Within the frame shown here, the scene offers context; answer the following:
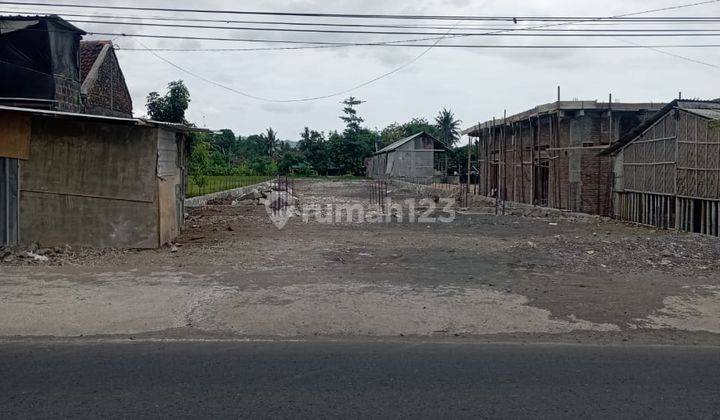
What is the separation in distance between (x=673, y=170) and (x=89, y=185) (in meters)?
15.6

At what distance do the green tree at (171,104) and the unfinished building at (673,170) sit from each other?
56.7 ft

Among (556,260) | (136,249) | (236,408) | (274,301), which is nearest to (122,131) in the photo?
(136,249)

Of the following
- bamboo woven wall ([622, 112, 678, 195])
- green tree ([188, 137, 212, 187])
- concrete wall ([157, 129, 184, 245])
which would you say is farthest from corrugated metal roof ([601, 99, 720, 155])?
green tree ([188, 137, 212, 187])

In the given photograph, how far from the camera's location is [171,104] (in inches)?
1110

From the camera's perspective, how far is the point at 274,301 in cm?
925

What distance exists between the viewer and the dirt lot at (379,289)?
8008mm

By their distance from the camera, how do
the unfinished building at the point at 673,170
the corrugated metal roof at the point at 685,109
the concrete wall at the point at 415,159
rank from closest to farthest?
the unfinished building at the point at 673,170 → the corrugated metal roof at the point at 685,109 → the concrete wall at the point at 415,159

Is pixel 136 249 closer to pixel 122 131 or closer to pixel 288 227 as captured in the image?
pixel 122 131

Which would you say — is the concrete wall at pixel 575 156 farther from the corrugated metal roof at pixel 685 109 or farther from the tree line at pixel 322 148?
the tree line at pixel 322 148

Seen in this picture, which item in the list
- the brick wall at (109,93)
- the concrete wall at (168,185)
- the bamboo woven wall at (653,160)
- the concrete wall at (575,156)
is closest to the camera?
the concrete wall at (168,185)

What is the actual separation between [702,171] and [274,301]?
44.5 ft

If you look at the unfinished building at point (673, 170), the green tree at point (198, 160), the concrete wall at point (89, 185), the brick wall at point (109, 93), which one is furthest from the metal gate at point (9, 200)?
the unfinished building at point (673, 170)

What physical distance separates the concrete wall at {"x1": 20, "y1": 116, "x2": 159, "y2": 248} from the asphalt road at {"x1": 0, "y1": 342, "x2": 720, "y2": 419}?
22.5 ft

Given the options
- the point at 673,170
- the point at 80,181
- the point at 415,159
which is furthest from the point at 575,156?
the point at 415,159
